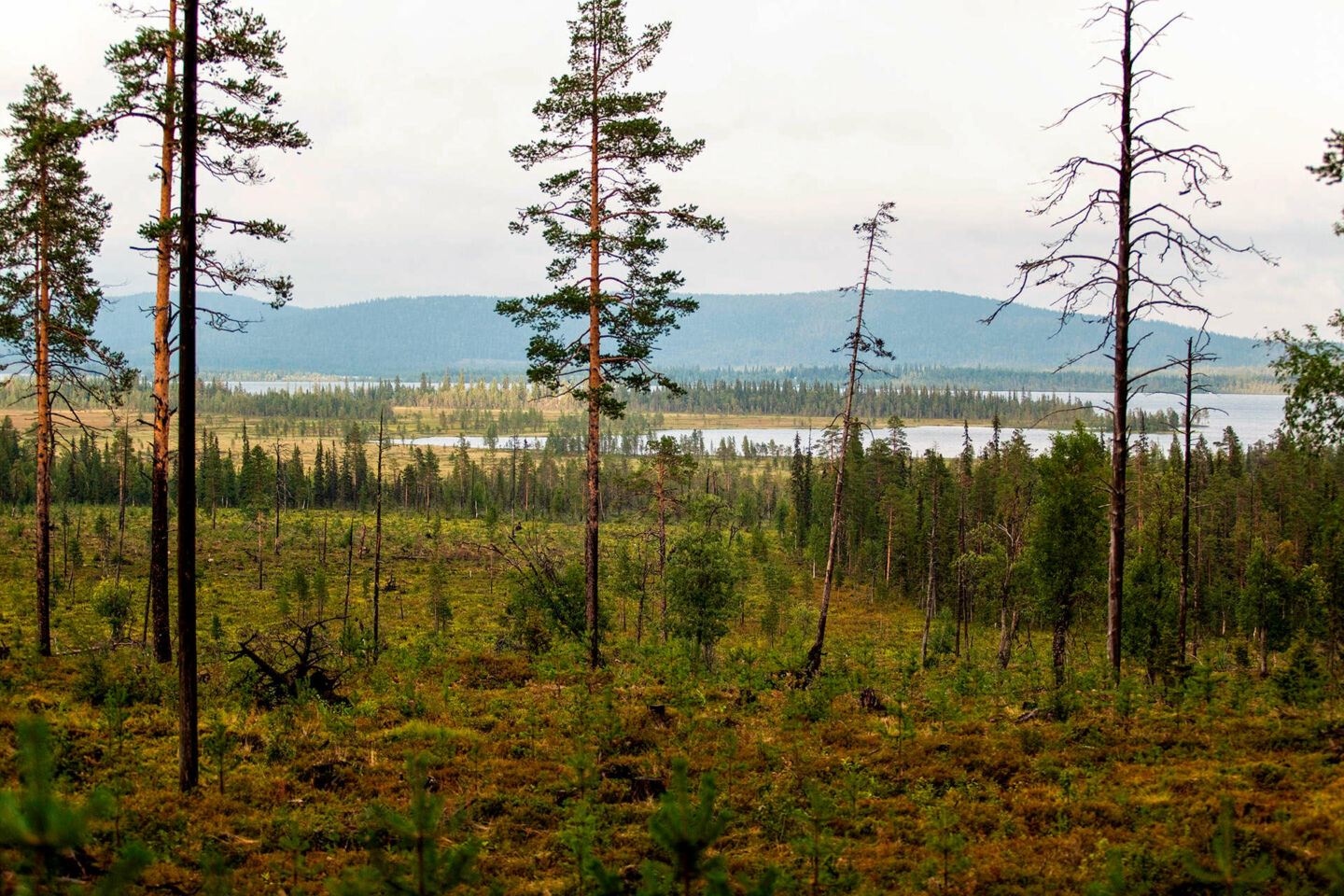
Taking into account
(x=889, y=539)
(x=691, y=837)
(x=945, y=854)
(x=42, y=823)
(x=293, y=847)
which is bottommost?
(x=889, y=539)

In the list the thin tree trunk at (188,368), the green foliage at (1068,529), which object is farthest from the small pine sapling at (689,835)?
the green foliage at (1068,529)

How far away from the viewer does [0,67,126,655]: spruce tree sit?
55.3ft

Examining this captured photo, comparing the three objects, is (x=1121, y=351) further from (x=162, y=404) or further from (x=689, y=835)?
(x=162, y=404)

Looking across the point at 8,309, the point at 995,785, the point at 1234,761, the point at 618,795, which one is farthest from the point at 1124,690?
the point at 8,309

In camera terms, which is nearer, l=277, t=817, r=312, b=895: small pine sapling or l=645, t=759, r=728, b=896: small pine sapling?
l=645, t=759, r=728, b=896: small pine sapling

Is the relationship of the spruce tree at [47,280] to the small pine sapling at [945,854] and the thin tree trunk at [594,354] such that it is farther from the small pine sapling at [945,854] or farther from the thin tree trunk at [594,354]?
the small pine sapling at [945,854]

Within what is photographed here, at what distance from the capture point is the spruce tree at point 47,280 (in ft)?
55.3

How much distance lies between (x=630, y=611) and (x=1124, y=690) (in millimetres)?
49569

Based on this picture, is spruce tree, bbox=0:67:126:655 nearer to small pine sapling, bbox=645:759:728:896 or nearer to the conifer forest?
the conifer forest

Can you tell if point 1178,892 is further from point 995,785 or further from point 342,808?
point 342,808

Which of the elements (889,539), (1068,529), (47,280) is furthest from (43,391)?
(889,539)

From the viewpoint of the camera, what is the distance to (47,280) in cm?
1733

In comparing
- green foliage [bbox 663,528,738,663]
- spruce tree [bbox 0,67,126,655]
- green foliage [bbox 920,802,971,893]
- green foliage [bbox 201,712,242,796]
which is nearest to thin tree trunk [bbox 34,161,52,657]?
spruce tree [bbox 0,67,126,655]

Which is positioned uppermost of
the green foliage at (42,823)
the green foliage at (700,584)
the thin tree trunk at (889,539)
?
the green foliage at (42,823)
